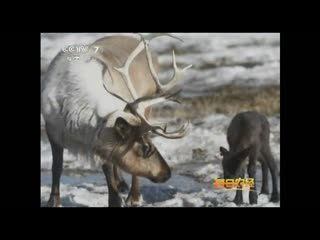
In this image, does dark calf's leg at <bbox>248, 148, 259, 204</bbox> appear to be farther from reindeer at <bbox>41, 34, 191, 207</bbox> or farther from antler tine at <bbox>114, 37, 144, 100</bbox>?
antler tine at <bbox>114, 37, 144, 100</bbox>

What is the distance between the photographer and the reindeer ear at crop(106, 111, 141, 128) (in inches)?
151

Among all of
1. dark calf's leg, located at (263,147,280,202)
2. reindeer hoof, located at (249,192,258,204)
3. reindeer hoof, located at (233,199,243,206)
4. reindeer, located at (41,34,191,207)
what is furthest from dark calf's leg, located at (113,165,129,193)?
dark calf's leg, located at (263,147,280,202)

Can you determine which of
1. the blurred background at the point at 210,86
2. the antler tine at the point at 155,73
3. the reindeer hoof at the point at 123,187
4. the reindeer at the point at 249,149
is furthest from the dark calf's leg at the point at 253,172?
the reindeer hoof at the point at 123,187

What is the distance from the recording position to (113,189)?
3.87 m

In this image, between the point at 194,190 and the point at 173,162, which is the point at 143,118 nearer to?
the point at 173,162

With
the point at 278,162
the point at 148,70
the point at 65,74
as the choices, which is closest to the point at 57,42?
the point at 65,74

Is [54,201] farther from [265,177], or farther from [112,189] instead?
[265,177]

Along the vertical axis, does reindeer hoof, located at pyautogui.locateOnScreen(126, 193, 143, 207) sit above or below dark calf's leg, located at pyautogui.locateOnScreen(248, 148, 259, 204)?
below

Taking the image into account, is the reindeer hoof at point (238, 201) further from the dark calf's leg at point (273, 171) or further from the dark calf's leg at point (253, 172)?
the dark calf's leg at point (273, 171)

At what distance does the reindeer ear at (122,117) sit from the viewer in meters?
3.84

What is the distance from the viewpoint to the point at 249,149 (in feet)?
12.8

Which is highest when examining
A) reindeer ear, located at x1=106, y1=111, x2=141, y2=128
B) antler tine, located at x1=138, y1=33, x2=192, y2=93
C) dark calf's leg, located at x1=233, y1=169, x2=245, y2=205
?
antler tine, located at x1=138, y1=33, x2=192, y2=93

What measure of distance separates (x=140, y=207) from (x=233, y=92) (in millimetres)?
1119

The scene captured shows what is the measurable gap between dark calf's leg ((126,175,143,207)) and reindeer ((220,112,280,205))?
0.67 m
